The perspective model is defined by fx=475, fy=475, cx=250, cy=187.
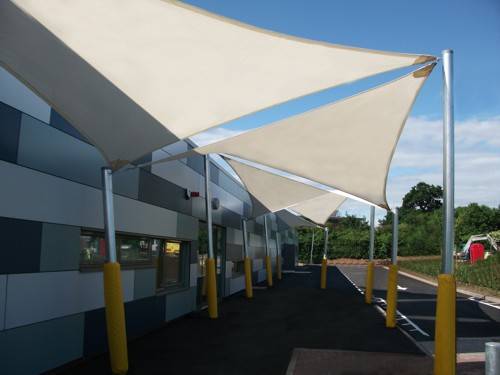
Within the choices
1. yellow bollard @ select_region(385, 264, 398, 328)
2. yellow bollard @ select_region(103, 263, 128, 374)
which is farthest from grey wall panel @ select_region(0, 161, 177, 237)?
yellow bollard @ select_region(385, 264, 398, 328)

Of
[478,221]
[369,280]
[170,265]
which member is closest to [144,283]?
[170,265]

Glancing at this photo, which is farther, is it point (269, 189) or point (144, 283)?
point (269, 189)

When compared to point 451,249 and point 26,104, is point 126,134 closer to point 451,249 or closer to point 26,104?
point 26,104

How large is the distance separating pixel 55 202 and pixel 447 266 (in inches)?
190

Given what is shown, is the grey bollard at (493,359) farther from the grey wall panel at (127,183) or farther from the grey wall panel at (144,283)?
the grey wall panel at (144,283)

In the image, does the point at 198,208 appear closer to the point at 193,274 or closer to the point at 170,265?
the point at 193,274

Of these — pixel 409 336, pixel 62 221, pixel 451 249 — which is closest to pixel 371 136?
pixel 451 249

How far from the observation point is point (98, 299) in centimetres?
711

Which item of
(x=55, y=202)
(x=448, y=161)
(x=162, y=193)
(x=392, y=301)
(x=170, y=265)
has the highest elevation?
(x=448, y=161)

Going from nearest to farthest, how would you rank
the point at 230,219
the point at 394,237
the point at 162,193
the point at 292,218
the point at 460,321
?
1. the point at 162,193
2. the point at 394,237
3. the point at 460,321
4. the point at 230,219
5. the point at 292,218

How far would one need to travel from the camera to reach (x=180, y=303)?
1078 centimetres

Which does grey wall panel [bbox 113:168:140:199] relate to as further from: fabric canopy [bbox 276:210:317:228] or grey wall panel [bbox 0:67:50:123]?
fabric canopy [bbox 276:210:317:228]

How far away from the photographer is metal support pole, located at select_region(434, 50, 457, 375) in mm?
5176

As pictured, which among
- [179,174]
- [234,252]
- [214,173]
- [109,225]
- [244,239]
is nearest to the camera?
[109,225]
